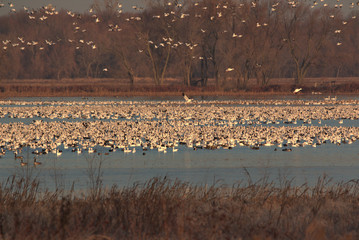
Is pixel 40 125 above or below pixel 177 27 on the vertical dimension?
below

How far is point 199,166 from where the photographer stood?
53.2ft

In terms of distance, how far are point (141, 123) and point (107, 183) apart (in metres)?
15.0

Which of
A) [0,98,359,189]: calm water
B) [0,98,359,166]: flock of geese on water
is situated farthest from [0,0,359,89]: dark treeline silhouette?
[0,98,359,189]: calm water

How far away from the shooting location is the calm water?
14.3 meters

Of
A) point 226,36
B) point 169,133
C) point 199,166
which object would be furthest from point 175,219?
point 226,36

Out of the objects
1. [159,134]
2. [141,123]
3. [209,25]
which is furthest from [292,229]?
[209,25]

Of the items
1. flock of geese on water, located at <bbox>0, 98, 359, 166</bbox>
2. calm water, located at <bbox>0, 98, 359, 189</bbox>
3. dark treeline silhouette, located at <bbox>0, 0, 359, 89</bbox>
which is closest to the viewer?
calm water, located at <bbox>0, 98, 359, 189</bbox>

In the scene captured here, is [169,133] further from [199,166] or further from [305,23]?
[305,23]

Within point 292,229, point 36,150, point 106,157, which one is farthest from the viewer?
point 36,150

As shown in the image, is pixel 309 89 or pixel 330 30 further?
pixel 330 30

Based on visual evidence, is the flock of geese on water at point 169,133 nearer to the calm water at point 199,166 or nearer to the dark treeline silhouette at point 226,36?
the calm water at point 199,166

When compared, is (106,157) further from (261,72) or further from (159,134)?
(261,72)

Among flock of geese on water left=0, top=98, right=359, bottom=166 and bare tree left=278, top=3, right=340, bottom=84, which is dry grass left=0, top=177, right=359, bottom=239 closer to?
flock of geese on water left=0, top=98, right=359, bottom=166

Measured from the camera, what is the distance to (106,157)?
1783 centimetres
